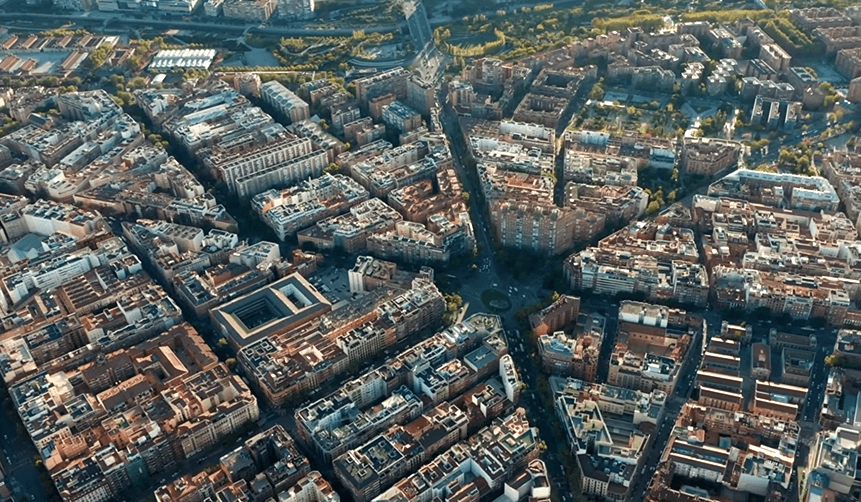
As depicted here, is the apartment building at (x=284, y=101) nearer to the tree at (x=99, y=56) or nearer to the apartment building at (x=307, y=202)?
the apartment building at (x=307, y=202)

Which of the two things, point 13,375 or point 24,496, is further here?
point 13,375

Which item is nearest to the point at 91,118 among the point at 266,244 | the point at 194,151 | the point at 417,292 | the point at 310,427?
the point at 194,151

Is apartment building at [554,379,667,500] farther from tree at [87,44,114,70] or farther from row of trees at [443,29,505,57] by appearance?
tree at [87,44,114,70]

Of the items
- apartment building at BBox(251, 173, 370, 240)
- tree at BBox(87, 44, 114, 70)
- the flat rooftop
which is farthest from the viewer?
tree at BBox(87, 44, 114, 70)

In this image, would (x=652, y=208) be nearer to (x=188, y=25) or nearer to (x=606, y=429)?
(x=606, y=429)

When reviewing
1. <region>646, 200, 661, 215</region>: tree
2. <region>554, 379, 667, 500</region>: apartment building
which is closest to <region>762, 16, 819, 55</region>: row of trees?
<region>646, 200, 661, 215</region>: tree

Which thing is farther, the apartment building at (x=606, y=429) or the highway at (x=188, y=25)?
the highway at (x=188, y=25)

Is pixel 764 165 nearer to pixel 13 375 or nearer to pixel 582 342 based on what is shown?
pixel 582 342

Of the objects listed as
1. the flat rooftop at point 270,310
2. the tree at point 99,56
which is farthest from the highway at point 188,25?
the flat rooftop at point 270,310
